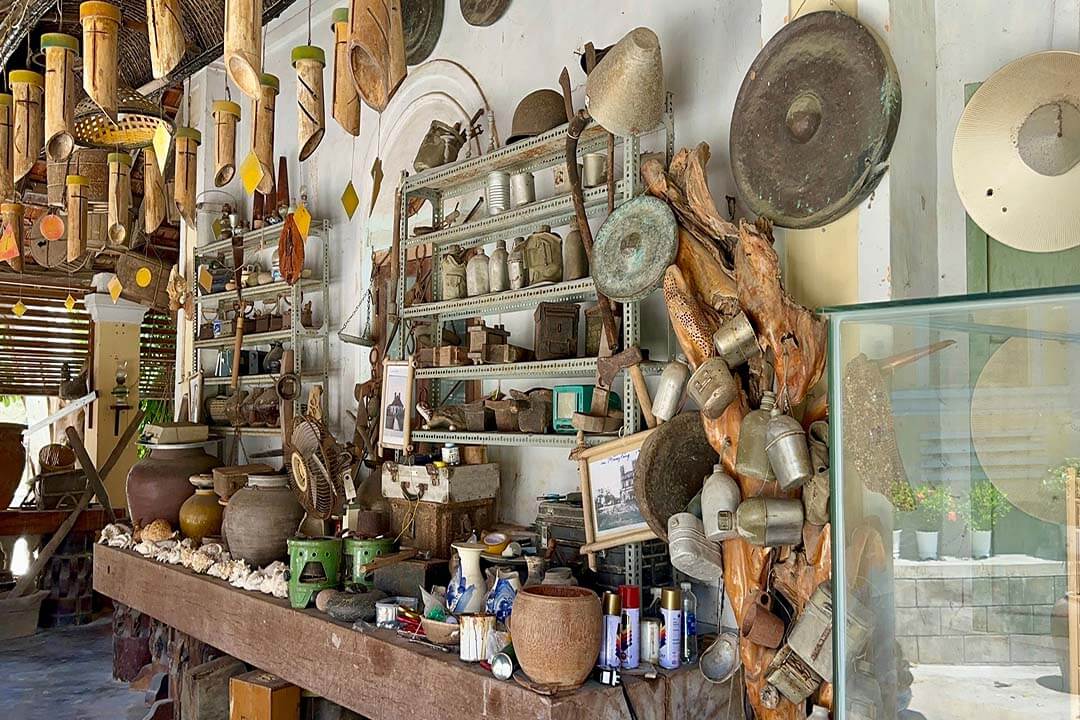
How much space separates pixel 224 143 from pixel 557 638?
2201 millimetres

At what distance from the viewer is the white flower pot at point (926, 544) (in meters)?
1.43

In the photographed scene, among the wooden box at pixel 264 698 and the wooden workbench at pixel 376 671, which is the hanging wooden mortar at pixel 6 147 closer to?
the wooden workbench at pixel 376 671

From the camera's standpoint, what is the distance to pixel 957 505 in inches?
55.7

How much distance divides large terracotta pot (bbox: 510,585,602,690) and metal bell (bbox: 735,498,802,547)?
0.57 metres

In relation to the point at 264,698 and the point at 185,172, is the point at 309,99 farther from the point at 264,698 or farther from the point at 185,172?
the point at 264,698

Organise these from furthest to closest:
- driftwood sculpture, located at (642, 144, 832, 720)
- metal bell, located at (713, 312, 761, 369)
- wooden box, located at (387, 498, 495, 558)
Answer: wooden box, located at (387, 498, 495, 558) → metal bell, located at (713, 312, 761, 369) → driftwood sculpture, located at (642, 144, 832, 720)

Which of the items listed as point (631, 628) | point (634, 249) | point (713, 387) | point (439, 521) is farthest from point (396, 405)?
point (713, 387)

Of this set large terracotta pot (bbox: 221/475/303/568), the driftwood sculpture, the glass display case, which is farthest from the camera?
large terracotta pot (bbox: 221/475/303/568)

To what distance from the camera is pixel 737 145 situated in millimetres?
2617

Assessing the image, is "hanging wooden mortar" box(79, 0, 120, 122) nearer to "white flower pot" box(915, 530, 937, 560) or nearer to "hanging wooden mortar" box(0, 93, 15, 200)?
"hanging wooden mortar" box(0, 93, 15, 200)

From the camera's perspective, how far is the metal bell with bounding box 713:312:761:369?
7.79ft

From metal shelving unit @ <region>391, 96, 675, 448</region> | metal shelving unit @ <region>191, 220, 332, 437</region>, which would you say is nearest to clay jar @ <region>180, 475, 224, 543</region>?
metal shelving unit @ <region>191, 220, 332, 437</region>

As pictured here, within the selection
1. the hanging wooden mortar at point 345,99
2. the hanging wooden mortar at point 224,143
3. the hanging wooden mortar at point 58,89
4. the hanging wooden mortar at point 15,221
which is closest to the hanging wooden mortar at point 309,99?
the hanging wooden mortar at point 345,99

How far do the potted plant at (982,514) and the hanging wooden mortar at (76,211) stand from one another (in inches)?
184
